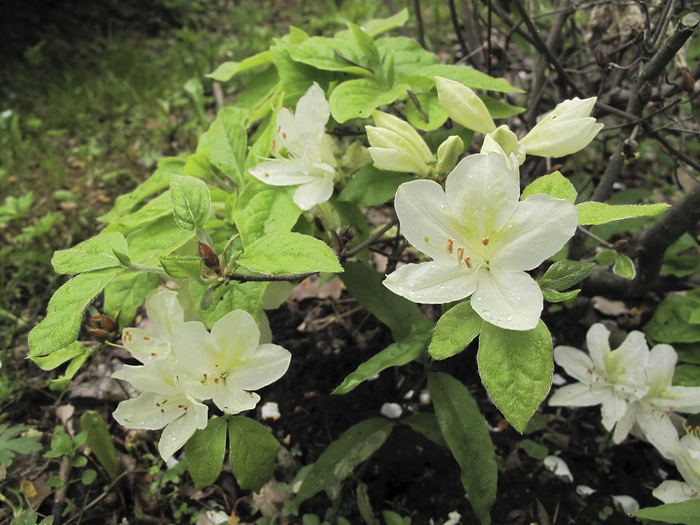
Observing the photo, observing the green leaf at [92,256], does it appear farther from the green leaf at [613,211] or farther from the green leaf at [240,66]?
the green leaf at [613,211]

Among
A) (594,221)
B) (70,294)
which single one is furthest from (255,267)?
(594,221)

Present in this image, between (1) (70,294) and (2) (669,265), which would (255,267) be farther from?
(2) (669,265)

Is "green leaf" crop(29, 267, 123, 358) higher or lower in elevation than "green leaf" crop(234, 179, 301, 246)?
higher

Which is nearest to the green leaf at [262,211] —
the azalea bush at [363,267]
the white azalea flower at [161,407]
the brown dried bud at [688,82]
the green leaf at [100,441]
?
the azalea bush at [363,267]

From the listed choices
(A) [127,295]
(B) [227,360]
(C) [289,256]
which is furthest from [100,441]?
(C) [289,256]

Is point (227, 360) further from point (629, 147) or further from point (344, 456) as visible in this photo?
point (629, 147)

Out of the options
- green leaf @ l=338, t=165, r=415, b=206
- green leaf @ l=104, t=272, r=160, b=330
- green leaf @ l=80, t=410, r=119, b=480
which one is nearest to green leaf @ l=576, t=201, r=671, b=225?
green leaf @ l=338, t=165, r=415, b=206

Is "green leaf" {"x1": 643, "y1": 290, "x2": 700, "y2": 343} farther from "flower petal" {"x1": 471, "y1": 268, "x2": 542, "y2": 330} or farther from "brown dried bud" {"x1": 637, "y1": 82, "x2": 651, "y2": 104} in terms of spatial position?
"flower petal" {"x1": 471, "y1": 268, "x2": 542, "y2": 330}
